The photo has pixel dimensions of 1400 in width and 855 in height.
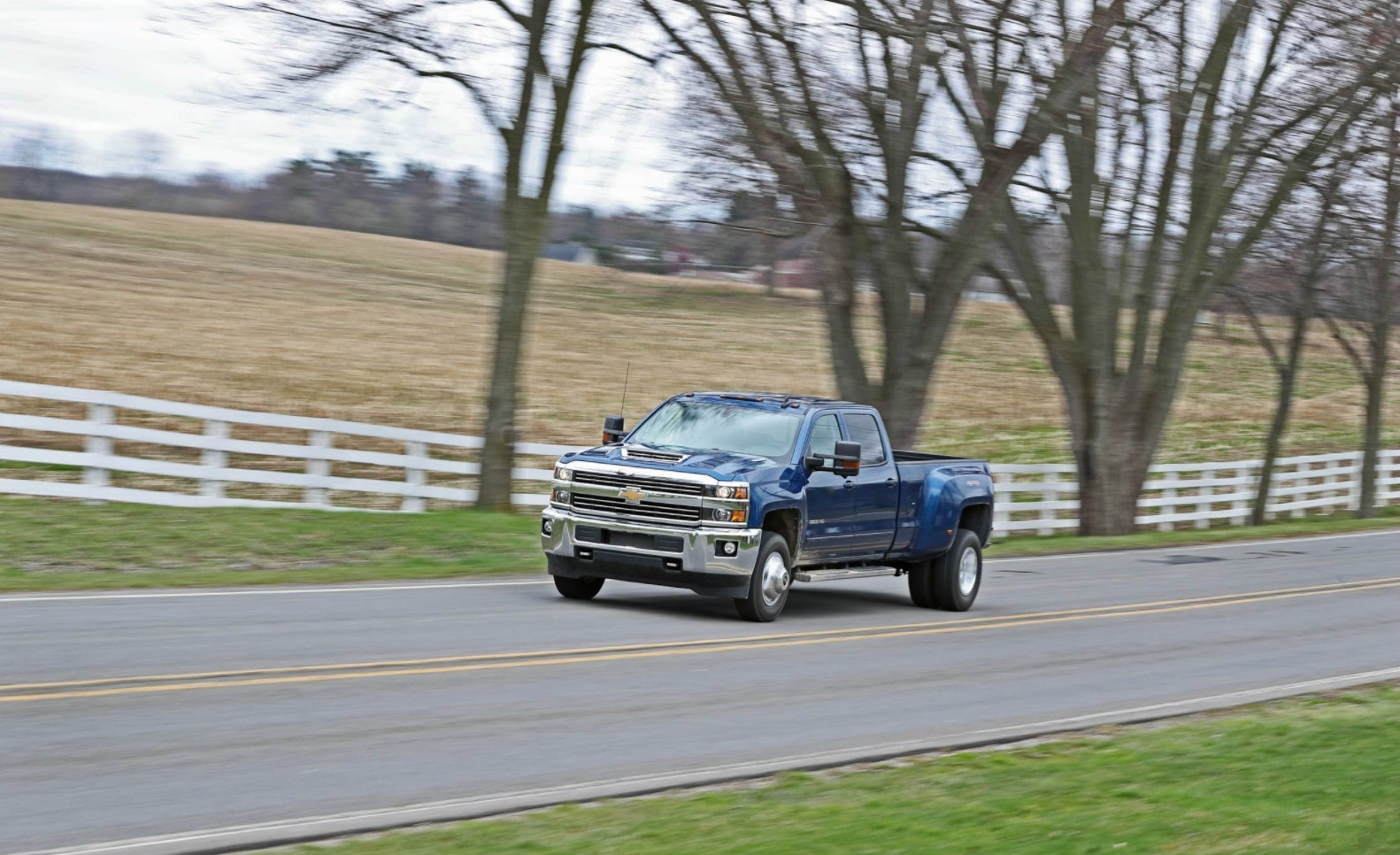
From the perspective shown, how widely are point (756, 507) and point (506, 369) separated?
8.59m

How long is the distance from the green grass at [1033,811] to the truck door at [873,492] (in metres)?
5.74

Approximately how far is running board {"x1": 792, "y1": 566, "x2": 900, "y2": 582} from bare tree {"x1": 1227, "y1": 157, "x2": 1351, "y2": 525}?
17.8 meters

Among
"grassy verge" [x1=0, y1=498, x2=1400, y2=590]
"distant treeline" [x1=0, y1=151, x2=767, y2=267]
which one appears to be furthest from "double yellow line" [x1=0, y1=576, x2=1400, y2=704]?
"distant treeline" [x1=0, y1=151, x2=767, y2=267]

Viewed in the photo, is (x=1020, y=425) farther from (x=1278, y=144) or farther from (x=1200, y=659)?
(x=1200, y=659)

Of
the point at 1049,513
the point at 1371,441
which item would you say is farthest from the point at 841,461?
the point at 1371,441

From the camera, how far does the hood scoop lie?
44.9 feet

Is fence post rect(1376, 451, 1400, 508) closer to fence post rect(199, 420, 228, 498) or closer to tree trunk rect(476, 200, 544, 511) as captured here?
tree trunk rect(476, 200, 544, 511)

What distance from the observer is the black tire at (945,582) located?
1587 centimetres

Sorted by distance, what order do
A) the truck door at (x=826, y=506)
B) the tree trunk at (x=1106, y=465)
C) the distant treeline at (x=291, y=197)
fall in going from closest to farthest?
1. the truck door at (x=826, y=506)
2. the tree trunk at (x=1106, y=465)
3. the distant treeline at (x=291, y=197)

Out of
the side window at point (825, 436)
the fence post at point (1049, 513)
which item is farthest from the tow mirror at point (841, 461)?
the fence post at point (1049, 513)

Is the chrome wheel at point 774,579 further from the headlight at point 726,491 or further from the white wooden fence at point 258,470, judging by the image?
the white wooden fence at point 258,470

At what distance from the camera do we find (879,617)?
14.8 metres

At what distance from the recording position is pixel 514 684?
978 cm

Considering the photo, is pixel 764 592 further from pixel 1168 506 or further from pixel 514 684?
pixel 1168 506
